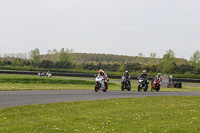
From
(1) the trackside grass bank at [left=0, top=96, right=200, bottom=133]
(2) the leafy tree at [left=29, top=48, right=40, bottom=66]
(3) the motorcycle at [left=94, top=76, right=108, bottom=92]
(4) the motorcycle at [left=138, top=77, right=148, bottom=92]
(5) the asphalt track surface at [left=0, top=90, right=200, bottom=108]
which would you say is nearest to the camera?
(1) the trackside grass bank at [left=0, top=96, right=200, bottom=133]

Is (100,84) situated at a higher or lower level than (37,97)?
higher

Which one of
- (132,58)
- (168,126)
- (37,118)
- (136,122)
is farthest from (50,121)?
(132,58)

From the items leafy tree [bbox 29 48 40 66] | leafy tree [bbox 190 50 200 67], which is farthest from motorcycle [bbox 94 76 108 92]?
leafy tree [bbox 29 48 40 66]

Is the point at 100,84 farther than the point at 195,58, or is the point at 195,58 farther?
the point at 195,58

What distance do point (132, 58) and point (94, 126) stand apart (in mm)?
180458

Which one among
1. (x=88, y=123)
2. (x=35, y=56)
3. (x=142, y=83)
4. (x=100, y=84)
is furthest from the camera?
(x=35, y=56)

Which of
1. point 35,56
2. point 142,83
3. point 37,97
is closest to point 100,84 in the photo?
point 142,83

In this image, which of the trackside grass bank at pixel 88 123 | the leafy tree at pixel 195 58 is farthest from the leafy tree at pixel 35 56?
the trackside grass bank at pixel 88 123

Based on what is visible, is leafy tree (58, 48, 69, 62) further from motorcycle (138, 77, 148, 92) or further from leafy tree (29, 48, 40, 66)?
motorcycle (138, 77, 148, 92)

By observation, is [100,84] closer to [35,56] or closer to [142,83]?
[142,83]

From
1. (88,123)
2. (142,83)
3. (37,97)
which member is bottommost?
(37,97)

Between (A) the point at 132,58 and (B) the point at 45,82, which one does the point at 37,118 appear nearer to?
(B) the point at 45,82

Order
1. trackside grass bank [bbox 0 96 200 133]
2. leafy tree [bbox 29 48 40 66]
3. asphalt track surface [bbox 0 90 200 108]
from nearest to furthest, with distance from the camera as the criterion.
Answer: trackside grass bank [bbox 0 96 200 133] < asphalt track surface [bbox 0 90 200 108] < leafy tree [bbox 29 48 40 66]

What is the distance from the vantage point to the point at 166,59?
9300 cm
